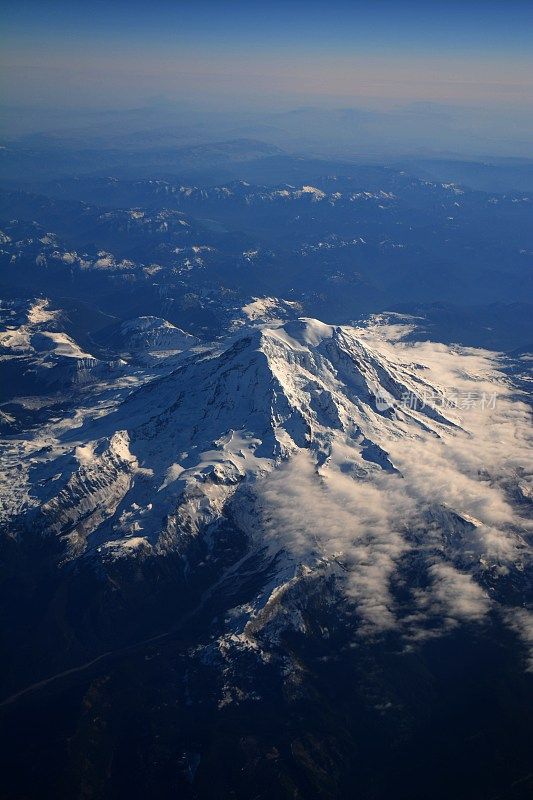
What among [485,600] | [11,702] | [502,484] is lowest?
[11,702]

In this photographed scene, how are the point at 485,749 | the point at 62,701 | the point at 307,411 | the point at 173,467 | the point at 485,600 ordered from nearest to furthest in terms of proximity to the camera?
the point at 485,749
the point at 62,701
the point at 485,600
the point at 173,467
the point at 307,411

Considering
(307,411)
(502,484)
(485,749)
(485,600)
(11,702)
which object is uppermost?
(307,411)

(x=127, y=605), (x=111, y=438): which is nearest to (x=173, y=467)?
(x=111, y=438)

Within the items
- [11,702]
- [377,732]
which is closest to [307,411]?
[377,732]

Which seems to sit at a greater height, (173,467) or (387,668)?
(173,467)

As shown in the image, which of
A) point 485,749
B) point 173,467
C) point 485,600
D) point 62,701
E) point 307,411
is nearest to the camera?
point 485,749

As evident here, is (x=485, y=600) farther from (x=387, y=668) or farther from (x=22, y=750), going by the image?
(x=22, y=750)

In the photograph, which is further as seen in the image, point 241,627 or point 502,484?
point 502,484

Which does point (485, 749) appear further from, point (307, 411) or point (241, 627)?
point (307, 411)

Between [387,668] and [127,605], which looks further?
[127,605]
